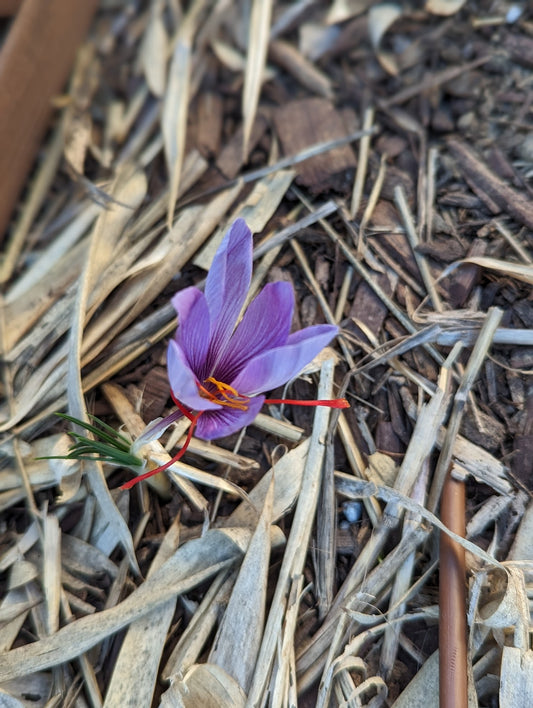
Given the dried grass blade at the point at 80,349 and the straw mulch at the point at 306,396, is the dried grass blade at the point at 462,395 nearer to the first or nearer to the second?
the straw mulch at the point at 306,396

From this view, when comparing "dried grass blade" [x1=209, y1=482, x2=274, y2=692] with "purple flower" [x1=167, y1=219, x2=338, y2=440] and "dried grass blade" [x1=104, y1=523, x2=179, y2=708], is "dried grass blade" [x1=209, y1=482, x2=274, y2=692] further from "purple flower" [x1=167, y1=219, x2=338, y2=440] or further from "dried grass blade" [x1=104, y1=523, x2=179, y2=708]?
"purple flower" [x1=167, y1=219, x2=338, y2=440]

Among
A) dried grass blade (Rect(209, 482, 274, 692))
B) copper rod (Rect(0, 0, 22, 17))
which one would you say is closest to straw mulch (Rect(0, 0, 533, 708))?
dried grass blade (Rect(209, 482, 274, 692))

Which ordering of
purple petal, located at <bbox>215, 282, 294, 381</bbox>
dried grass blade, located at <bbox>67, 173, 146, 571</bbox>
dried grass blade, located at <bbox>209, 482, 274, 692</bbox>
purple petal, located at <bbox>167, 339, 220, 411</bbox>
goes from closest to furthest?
purple petal, located at <bbox>167, 339, 220, 411</bbox> < purple petal, located at <bbox>215, 282, 294, 381</bbox> < dried grass blade, located at <bbox>209, 482, 274, 692</bbox> < dried grass blade, located at <bbox>67, 173, 146, 571</bbox>

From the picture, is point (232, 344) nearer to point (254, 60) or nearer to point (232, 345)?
point (232, 345)

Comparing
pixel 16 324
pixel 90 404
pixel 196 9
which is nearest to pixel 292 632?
pixel 90 404

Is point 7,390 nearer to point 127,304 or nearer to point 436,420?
point 127,304

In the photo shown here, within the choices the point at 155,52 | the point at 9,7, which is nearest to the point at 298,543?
the point at 155,52
